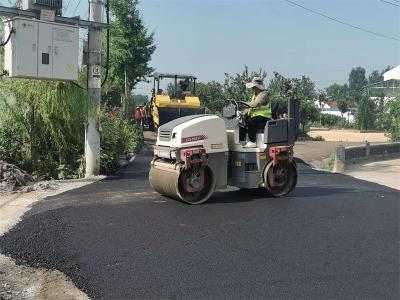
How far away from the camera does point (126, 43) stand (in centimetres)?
2391

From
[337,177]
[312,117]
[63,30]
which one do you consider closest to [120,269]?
[63,30]

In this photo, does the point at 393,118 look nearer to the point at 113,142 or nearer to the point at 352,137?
the point at 352,137

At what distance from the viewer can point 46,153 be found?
1232 centimetres

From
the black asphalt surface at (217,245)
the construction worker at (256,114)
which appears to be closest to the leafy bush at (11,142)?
the black asphalt surface at (217,245)

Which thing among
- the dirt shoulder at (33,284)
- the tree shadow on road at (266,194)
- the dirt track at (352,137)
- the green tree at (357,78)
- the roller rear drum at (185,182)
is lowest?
the dirt shoulder at (33,284)

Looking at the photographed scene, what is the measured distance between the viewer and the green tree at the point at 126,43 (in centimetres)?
2372

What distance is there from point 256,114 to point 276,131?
0.44 meters

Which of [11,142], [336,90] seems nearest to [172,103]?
[11,142]

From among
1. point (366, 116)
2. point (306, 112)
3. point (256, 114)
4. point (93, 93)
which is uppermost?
point (366, 116)

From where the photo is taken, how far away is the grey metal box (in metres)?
8.81

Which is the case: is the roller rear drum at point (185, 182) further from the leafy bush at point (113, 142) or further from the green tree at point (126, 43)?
the green tree at point (126, 43)

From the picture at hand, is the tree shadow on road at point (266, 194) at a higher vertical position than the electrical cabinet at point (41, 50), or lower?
lower

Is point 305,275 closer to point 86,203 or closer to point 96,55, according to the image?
point 86,203

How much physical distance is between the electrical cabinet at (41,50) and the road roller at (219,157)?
9.01ft
